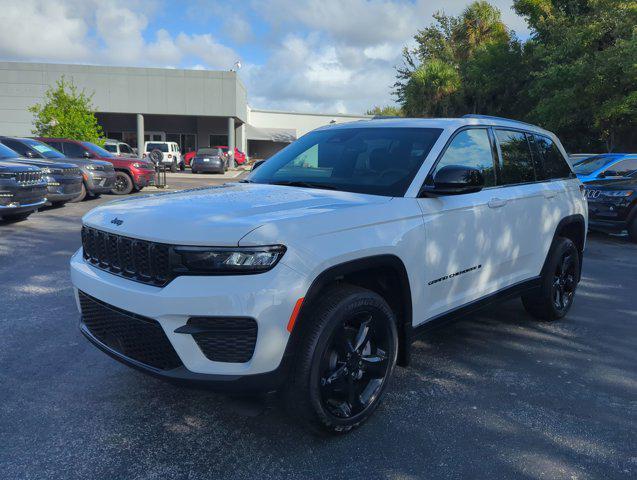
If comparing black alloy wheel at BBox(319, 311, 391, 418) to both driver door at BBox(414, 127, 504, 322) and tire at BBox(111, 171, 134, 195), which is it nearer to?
driver door at BBox(414, 127, 504, 322)

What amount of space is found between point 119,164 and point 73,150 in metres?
1.33

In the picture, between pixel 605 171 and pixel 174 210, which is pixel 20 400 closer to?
pixel 174 210

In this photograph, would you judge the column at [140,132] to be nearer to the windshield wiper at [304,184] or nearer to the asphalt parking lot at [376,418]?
the asphalt parking lot at [376,418]

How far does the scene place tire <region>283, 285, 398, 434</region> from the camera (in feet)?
8.52

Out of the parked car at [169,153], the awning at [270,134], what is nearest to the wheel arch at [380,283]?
the parked car at [169,153]

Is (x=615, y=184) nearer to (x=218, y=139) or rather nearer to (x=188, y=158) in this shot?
(x=188, y=158)

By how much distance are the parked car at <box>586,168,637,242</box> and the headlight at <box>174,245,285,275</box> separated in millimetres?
8708

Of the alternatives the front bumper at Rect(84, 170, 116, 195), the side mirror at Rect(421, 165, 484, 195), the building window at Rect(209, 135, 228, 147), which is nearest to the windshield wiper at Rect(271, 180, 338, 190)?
the side mirror at Rect(421, 165, 484, 195)

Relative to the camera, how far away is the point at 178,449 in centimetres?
278

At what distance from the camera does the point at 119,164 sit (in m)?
16.0

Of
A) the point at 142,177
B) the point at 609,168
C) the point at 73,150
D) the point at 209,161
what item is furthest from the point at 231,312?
the point at 209,161

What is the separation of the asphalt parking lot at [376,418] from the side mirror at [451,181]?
1.35 meters

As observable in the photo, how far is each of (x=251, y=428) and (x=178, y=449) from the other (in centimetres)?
43

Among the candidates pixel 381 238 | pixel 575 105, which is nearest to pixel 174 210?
pixel 381 238
